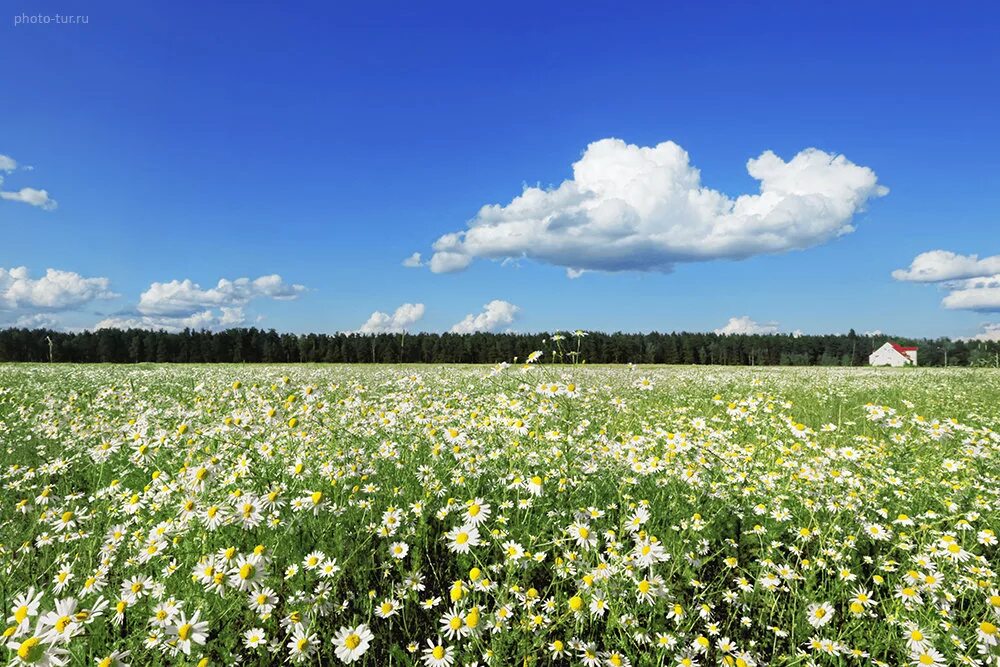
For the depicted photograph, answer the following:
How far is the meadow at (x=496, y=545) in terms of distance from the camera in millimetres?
2887

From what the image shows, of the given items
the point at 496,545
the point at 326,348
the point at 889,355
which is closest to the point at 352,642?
the point at 496,545

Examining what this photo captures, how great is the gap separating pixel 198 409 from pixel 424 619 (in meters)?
3.36

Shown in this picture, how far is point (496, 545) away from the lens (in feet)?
12.2

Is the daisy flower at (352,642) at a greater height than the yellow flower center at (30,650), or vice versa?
the yellow flower center at (30,650)

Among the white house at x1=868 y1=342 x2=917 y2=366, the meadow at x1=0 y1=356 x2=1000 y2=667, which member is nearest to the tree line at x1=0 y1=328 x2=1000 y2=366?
the white house at x1=868 y1=342 x2=917 y2=366

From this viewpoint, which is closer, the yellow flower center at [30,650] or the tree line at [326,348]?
the yellow flower center at [30,650]

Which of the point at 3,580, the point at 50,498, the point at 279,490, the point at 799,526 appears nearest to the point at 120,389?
the point at 50,498

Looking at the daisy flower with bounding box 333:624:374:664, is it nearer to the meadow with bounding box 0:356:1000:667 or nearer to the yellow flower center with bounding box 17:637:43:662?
the meadow with bounding box 0:356:1000:667

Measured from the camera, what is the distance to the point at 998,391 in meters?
15.9

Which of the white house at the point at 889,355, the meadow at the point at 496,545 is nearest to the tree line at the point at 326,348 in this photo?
the white house at the point at 889,355

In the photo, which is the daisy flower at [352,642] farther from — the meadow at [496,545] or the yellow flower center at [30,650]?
the yellow flower center at [30,650]

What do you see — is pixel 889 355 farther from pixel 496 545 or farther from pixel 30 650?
pixel 30 650

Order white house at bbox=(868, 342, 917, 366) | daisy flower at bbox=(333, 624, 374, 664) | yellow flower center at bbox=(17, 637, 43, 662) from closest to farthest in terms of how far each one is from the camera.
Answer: yellow flower center at bbox=(17, 637, 43, 662) < daisy flower at bbox=(333, 624, 374, 664) < white house at bbox=(868, 342, 917, 366)

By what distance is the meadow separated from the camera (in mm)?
2887
